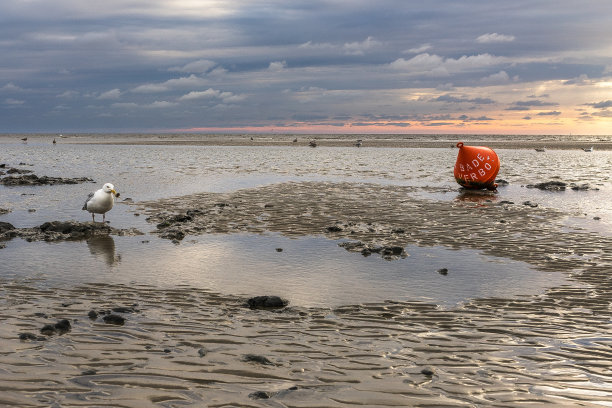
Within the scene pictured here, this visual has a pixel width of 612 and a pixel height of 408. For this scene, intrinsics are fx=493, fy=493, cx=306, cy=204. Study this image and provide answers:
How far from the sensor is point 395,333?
22.6ft

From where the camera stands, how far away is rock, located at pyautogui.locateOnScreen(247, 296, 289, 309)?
789 centimetres

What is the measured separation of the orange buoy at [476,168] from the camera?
22.7 m

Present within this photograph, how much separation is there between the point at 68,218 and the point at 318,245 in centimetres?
885

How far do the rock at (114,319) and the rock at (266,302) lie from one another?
1.96 meters

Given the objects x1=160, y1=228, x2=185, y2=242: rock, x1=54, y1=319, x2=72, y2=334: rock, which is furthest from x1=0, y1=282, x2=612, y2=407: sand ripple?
x1=160, y1=228, x2=185, y2=242: rock

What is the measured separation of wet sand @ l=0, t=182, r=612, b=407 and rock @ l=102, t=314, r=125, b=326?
11 cm

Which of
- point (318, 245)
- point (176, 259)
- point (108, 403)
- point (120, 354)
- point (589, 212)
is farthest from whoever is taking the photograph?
point (589, 212)

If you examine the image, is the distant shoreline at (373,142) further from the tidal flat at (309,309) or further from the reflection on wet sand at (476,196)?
the tidal flat at (309,309)

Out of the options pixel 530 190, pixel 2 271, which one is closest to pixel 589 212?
pixel 530 190

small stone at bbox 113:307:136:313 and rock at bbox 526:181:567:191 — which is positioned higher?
rock at bbox 526:181:567:191

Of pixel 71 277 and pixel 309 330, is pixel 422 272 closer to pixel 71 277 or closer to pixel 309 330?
pixel 309 330

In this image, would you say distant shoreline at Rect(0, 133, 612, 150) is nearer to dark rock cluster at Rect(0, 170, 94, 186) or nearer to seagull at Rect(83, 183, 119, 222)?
dark rock cluster at Rect(0, 170, 94, 186)

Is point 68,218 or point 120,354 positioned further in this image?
point 68,218

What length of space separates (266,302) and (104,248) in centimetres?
594
